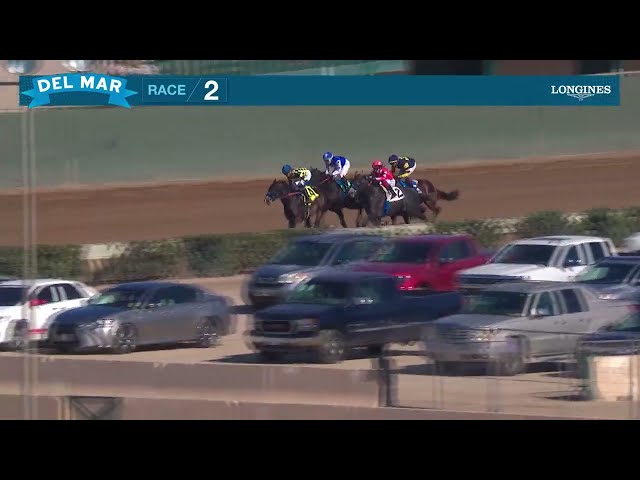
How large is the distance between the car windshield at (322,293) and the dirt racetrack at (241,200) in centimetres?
1795

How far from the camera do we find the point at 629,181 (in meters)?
49.2

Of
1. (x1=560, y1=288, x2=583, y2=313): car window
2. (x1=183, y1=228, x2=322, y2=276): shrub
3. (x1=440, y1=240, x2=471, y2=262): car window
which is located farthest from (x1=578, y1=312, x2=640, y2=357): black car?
(x1=183, y1=228, x2=322, y2=276): shrub

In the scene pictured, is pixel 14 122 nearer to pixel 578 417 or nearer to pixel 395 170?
pixel 395 170

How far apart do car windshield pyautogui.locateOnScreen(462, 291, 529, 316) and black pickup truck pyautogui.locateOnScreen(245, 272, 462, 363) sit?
1.67 meters

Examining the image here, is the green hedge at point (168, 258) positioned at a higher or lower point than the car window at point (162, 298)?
higher

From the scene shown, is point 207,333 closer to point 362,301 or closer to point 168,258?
point 362,301

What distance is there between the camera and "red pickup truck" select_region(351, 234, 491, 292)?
90.3ft

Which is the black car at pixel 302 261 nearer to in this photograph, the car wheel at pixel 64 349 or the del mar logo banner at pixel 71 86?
A: the del mar logo banner at pixel 71 86

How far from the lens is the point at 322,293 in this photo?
23.7 meters

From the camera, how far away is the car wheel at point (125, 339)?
24078 millimetres

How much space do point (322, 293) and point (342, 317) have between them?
93 cm

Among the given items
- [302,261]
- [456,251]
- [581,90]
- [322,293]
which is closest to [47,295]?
[322,293]

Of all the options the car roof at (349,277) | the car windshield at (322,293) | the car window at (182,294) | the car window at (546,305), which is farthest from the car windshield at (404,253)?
the car window at (546,305)

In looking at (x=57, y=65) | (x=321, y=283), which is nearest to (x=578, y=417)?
(x=321, y=283)
